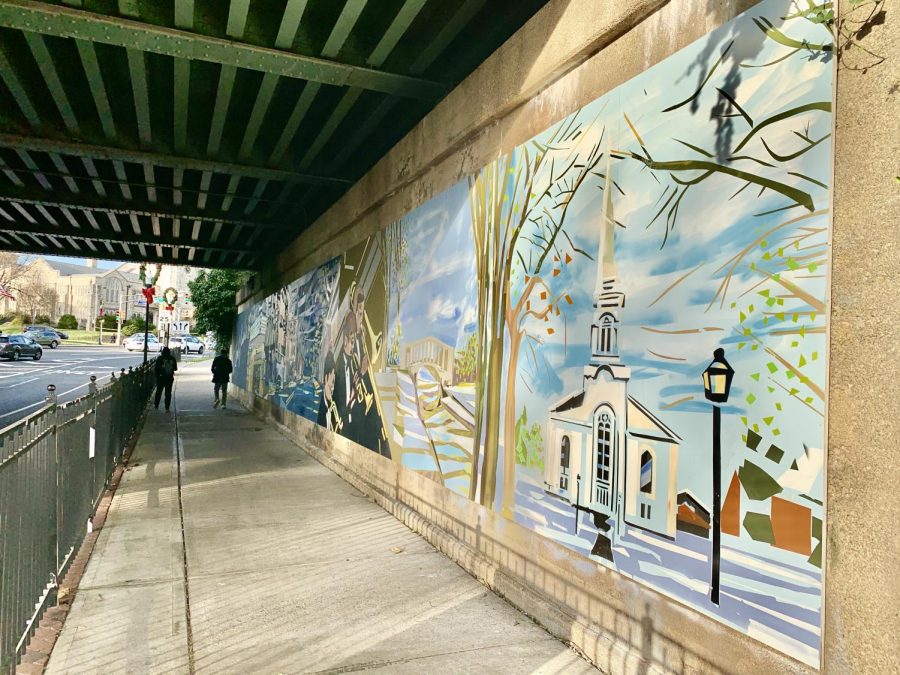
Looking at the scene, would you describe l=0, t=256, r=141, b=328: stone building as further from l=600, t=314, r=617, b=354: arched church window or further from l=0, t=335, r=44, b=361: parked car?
l=600, t=314, r=617, b=354: arched church window

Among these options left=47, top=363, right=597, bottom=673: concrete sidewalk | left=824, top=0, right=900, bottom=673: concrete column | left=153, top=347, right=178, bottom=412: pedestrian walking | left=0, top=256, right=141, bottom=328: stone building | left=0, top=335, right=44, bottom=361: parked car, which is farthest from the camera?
left=0, top=256, right=141, bottom=328: stone building

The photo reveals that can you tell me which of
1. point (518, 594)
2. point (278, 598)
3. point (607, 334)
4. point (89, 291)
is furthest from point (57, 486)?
point (89, 291)

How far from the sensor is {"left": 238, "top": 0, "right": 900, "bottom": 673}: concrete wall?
8.59 ft

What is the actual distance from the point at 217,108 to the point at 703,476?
7.40m

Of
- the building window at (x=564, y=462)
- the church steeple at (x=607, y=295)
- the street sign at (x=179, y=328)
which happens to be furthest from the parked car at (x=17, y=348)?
the street sign at (x=179, y=328)

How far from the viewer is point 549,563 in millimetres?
4641

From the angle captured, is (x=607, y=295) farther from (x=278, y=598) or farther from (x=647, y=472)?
(x=278, y=598)

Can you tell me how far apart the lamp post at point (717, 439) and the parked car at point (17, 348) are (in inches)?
1818

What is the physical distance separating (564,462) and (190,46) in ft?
17.6

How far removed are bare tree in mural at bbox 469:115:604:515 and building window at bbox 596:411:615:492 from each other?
0.92 meters

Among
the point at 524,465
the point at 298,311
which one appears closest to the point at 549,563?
the point at 524,465

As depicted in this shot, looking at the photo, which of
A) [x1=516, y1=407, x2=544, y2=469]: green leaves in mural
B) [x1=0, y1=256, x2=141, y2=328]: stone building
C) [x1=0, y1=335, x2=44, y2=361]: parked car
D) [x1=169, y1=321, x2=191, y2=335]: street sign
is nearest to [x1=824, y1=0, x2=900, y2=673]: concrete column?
[x1=516, y1=407, x2=544, y2=469]: green leaves in mural

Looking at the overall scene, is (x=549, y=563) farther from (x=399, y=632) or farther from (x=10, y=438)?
(x=10, y=438)

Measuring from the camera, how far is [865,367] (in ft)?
8.81
